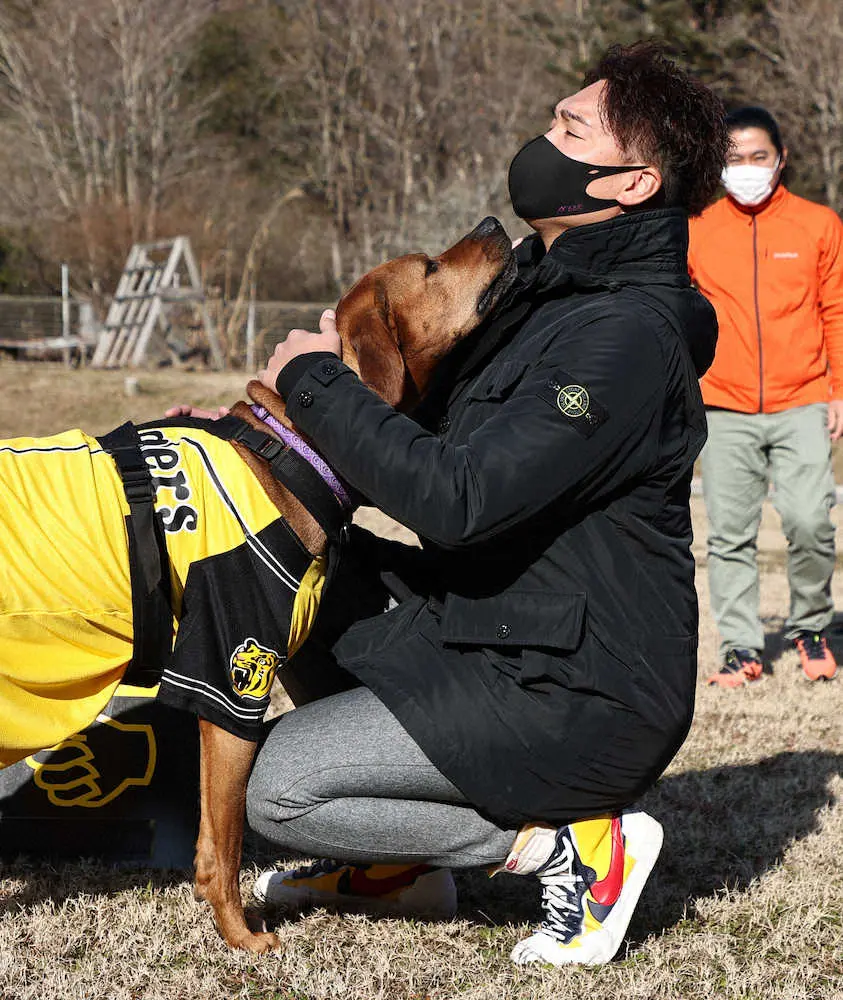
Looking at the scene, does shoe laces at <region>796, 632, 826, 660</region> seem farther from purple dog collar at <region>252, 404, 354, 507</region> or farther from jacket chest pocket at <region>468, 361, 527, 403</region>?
purple dog collar at <region>252, 404, 354, 507</region>

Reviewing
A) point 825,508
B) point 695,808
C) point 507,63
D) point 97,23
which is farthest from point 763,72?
point 695,808

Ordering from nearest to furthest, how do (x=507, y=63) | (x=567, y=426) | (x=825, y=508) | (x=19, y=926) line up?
(x=567, y=426)
(x=19, y=926)
(x=825, y=508)
(x=507, y=63)

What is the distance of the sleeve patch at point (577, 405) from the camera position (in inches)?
83.7

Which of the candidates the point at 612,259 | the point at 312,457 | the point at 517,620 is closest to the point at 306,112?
the point at 612,259

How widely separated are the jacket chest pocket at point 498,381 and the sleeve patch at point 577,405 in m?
0.17

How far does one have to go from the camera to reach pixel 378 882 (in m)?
2.75

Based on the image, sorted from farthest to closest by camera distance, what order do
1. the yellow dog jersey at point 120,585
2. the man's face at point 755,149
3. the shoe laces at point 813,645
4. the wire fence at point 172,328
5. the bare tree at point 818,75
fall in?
the bare tree at point 818,75 → the wire fence at point 172,328 → the shoe laces at point 813,645 → the man's face at point 755,149 → the yellow dog jersey at point 120,585

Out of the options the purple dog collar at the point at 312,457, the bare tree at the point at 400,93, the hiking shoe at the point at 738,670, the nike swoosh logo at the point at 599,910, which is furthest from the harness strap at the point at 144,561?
the bare tree at the point at 400,93

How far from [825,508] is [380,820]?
3.30m

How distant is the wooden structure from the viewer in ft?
57.0

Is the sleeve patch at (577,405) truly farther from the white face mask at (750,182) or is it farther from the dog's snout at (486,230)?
the white face mask at (750,182)

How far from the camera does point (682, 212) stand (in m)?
2.45

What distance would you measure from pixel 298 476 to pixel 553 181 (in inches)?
33.6

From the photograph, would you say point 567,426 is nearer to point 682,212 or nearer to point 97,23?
point 682,212
